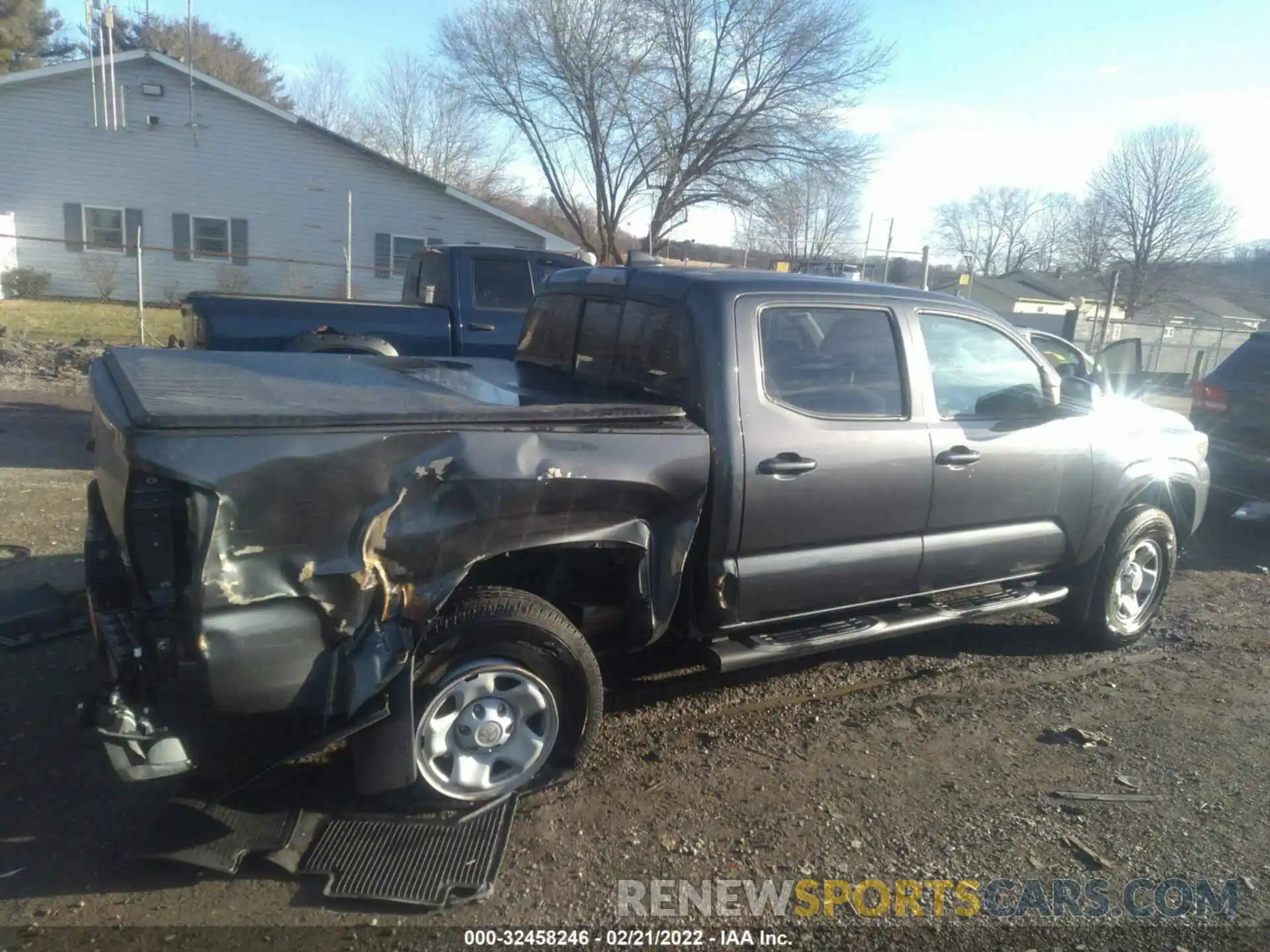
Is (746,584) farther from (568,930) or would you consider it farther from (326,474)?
(326,474)

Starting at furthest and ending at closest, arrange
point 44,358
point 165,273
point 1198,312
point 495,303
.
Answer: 1. point 1198,312
2. point 165,273
3. point 44,358
4. point 495,303

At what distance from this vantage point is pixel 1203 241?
47906 mm

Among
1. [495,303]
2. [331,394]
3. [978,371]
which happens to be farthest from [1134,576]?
[495,303]

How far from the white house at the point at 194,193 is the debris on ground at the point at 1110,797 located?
20.5m

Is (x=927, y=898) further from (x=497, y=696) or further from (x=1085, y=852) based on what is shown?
(x=497, y=696)

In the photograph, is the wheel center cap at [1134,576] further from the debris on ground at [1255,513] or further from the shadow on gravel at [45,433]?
the shadow on gravel at [45,433]

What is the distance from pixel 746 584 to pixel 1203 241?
54127 millimetres

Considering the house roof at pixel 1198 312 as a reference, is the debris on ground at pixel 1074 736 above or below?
below

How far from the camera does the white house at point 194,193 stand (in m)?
22.5

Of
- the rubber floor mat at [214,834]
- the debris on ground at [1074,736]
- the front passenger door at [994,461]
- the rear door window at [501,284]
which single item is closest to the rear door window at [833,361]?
the front passenger door at [994,461]

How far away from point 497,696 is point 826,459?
1.69 metres

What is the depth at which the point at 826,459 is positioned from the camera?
398 cm

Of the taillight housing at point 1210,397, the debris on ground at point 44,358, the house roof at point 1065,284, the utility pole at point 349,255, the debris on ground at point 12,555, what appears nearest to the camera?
the debris on ground at point 12,555

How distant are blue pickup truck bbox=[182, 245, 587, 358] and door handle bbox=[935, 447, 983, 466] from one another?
359 cm
